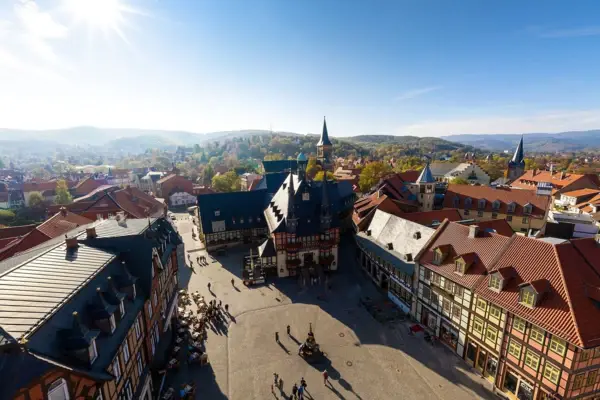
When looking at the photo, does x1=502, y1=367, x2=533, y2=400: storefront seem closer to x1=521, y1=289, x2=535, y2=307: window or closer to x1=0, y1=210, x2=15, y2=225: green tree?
x1=521, y1=289, x2=535, y2=307: window

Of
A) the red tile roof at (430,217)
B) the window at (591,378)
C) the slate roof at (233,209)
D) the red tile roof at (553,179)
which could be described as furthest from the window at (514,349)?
the red tile roof at (553,179)

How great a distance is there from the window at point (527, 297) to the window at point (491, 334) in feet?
12.3

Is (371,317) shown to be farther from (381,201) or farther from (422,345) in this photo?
(381,201)

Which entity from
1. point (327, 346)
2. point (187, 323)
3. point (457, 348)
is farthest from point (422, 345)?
point (187, 323)

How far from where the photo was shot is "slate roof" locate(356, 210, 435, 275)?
3344cm

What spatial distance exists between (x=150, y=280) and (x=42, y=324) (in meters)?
9.17

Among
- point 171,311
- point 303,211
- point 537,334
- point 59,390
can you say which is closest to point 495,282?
point 537,334

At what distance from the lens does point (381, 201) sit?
49.2 m

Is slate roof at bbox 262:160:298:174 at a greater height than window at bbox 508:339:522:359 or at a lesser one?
greater

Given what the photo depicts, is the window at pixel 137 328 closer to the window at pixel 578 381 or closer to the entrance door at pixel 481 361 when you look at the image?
the entrance door at pixel 481 361

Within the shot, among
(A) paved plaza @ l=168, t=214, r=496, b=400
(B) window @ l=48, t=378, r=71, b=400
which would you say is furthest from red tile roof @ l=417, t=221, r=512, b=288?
(B) window @ l=48, t=378, r=71, b=400

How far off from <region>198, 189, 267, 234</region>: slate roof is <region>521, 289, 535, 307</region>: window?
137 feet

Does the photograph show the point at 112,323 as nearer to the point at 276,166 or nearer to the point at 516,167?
the point at 276,166

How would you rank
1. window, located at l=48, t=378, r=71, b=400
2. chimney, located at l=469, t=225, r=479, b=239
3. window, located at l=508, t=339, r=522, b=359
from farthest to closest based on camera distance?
chimney, located at l=469, t=225, r=479, b=239 < window, located at l=508, t=339, r=522, b=359 < window, located at l=48, t=378, r=71, b=400
